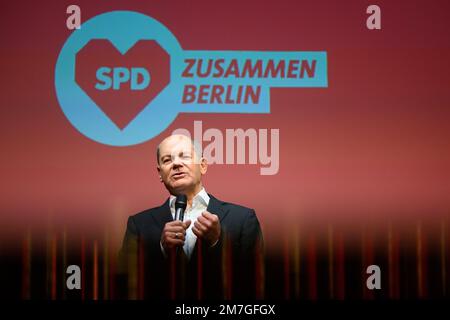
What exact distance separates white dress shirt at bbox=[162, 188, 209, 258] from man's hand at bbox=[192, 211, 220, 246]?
0.16 ft

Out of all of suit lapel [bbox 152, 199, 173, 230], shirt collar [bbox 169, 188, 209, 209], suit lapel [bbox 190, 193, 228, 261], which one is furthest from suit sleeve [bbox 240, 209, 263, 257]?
suit lapel [bbox 152, 199, 173, 230]

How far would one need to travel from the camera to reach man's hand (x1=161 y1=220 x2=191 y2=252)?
3299 millimetres

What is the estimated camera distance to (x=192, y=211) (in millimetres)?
3529

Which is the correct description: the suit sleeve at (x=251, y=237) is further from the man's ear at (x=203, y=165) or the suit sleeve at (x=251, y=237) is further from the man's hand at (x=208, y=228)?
the man's ear at (x=203, y=165)

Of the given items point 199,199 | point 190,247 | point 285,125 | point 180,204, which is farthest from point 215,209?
point 285,125

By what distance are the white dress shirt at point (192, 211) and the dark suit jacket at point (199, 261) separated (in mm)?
27

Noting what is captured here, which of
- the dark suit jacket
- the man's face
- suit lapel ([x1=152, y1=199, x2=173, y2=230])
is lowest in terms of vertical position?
the dark suit jacket

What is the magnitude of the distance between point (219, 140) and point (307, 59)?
68 cm

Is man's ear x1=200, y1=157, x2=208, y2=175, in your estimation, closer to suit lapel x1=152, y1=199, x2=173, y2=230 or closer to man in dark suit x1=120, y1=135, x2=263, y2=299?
man in dark suit x1=120, y1=135, x2=263, y2=299

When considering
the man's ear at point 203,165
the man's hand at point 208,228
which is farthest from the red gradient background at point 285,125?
the man's hand at point 208,228
